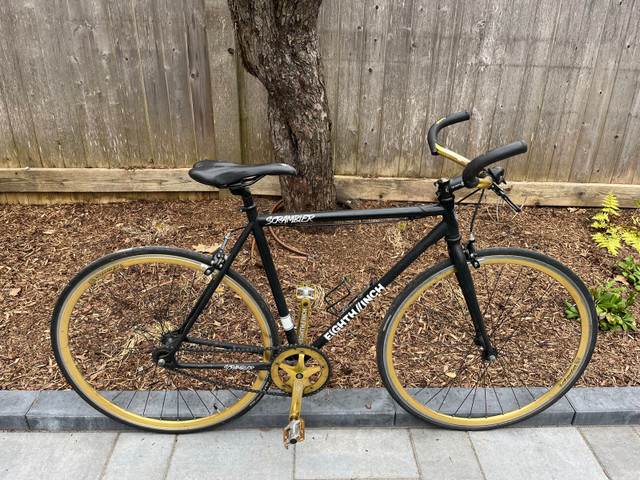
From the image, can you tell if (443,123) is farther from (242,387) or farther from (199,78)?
(199,78)

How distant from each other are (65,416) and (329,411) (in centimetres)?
133

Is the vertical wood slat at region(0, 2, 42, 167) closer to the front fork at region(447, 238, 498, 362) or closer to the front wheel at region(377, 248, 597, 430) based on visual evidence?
the front wheel at region(377, 248, 597, 430)

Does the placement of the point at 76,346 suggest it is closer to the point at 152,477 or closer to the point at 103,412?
the point at 103,412

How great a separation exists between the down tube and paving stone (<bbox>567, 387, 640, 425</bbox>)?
127 centimetres

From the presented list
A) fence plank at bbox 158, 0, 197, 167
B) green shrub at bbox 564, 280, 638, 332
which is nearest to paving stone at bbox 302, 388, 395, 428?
green shrub at bbox 564, 280, 638, 332

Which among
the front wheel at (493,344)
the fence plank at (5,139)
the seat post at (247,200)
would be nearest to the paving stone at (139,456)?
the front wheel at (493,344)

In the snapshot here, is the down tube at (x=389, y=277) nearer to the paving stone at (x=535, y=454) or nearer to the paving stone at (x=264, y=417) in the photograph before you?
the paving stone at (x=264, y=417)

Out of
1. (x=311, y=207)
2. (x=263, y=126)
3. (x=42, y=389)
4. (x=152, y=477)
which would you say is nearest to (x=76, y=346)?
(x=42, y=389)

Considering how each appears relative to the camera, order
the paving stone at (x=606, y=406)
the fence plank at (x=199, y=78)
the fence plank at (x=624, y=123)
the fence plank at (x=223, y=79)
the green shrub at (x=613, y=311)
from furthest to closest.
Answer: the fence plank at (x=624, y=123), the fence plank at (x=199, y=78), the fence plank at (x=223, y=79), the green shrub at (x=613, y=311), the paving stone at (x=606, y=406)

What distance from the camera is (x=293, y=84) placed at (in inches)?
114

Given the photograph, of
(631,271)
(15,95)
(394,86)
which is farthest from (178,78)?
(631,271)

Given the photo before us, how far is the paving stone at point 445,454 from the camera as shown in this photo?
2.23 metres

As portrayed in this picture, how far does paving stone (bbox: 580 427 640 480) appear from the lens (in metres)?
2.24

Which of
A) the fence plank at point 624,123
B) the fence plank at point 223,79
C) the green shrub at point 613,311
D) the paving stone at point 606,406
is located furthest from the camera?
the fence plank at point 624,123
